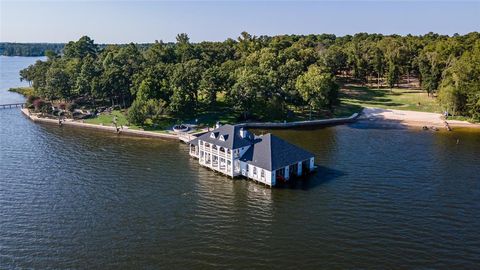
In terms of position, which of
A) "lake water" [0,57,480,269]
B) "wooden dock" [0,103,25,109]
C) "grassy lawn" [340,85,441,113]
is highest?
"grassy lawn" [340,85,441,113]

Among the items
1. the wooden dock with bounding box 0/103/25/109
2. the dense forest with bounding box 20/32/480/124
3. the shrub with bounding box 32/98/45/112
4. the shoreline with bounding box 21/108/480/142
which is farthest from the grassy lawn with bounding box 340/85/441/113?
the wooden dock with bounding box 0/103/25/109

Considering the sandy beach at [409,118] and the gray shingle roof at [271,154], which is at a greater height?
the sandy beach at [409,118]

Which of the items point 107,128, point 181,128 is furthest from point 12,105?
point 181,128

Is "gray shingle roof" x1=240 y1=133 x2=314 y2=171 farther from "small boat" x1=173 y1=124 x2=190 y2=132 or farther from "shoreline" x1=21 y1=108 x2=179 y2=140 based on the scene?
"small boat" x1=173 y1=124 x2=190 y2=132

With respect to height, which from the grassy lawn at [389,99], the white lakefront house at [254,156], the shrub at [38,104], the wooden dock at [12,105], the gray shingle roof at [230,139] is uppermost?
the grassy lawn at [389,99]

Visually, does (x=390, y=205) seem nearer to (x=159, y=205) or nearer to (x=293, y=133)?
(x=159, y=205)

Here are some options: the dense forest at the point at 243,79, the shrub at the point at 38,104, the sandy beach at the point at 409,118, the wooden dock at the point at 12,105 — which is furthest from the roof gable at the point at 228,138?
the wooden dock at the point at 12,105

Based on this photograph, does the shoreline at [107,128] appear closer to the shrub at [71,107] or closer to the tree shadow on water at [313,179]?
the shrub at [71,107]
